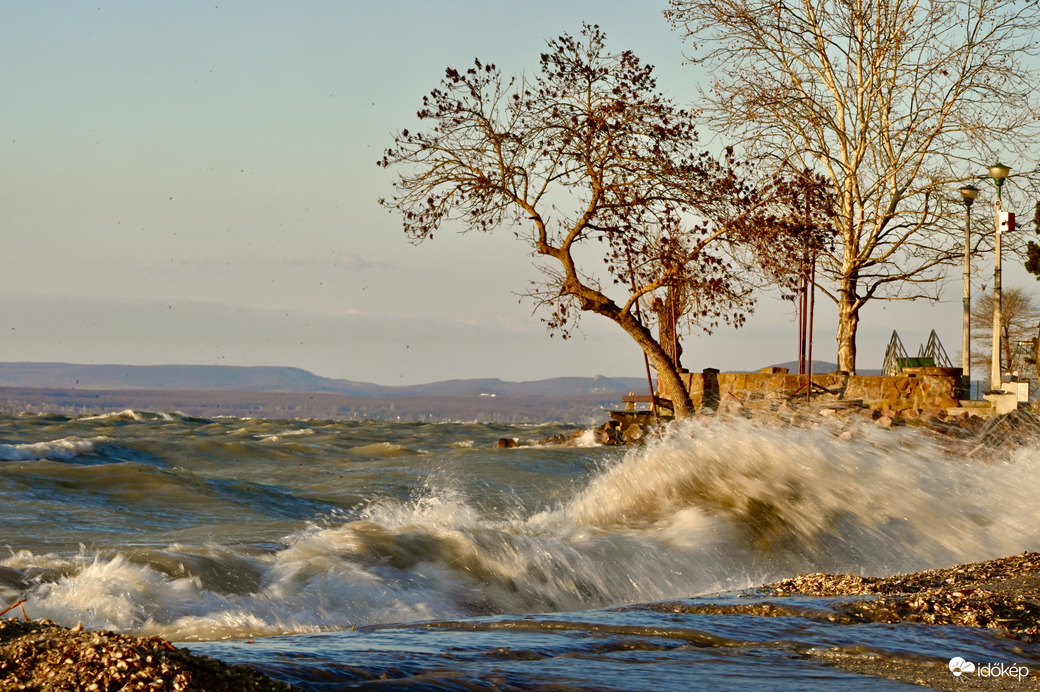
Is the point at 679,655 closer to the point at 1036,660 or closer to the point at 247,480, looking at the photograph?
the point at 1036,660

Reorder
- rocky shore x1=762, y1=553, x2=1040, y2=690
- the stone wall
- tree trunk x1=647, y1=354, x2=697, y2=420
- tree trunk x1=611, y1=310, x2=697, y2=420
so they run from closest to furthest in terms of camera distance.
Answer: rocky shore x1=762, y1=553, x2=1040, y2=690 < tree trunk x1=611, y1=310, x2=697, y2=420 < tree trunk x1=647, y1=354, x2=697, y2=420 < the stone wall

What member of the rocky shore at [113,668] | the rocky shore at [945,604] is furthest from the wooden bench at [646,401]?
the rocky shore at [113,668]

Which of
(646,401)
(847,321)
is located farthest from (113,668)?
(847,321)

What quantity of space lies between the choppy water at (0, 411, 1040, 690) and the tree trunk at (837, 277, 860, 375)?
1199 centimetres

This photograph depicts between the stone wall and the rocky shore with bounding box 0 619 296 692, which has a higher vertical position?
the stone wall

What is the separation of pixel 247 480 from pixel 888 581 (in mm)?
11221

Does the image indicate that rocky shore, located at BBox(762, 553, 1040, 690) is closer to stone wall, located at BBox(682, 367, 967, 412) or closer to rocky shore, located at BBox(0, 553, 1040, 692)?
rocky shore, located at BBox(0, 553, 1040, 692)

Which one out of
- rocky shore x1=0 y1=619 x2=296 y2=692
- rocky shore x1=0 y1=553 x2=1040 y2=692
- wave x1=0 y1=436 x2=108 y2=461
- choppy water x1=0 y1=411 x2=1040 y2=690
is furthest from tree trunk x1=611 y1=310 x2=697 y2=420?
rocky shore x1=0 y1=619 x2=296 y2=692

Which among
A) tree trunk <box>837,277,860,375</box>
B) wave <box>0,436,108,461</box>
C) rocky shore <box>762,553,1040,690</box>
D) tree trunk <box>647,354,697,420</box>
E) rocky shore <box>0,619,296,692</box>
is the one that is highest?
tree trunk <box>837,277,860,375</box>

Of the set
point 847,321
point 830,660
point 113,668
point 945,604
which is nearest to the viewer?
point 113,668

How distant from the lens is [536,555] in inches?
291

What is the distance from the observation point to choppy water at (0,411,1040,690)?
383 centimetres

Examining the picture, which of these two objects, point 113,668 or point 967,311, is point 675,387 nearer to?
point 967,311

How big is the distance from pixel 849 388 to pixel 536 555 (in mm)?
17471
